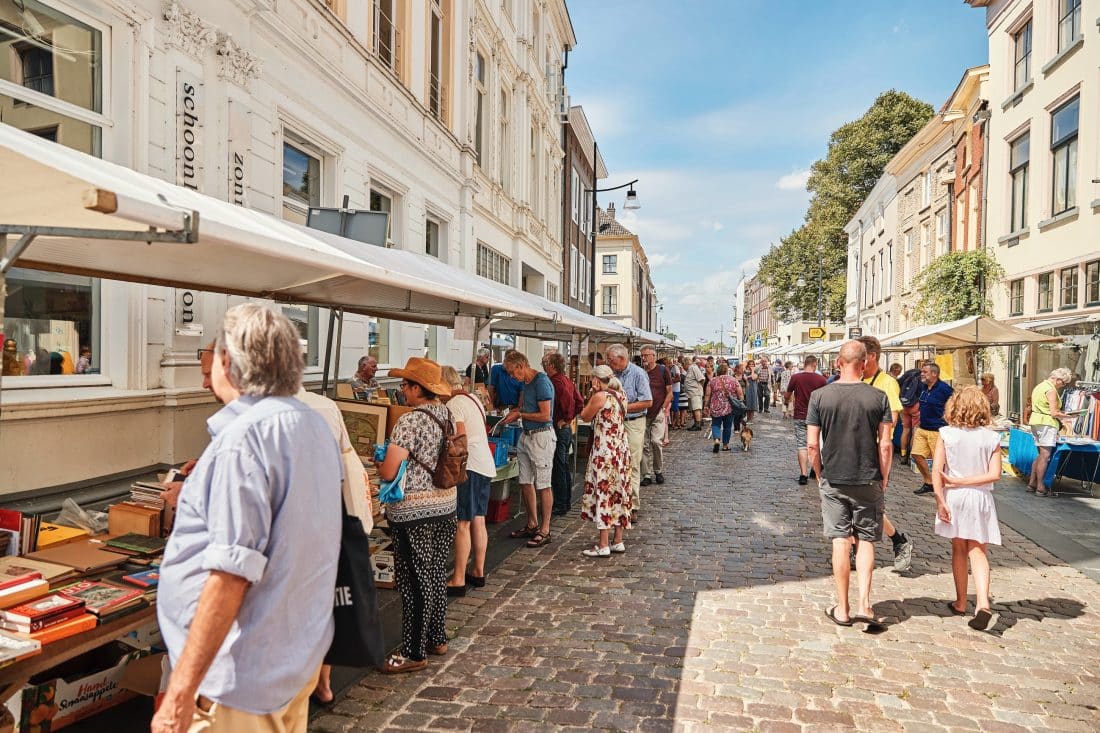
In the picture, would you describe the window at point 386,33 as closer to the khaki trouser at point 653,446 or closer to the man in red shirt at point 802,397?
the khaki trouser at point 653,446

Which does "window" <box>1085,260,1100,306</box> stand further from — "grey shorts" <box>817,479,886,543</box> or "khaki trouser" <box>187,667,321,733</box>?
"khaki trouser" <box>187,667,321,733</box>

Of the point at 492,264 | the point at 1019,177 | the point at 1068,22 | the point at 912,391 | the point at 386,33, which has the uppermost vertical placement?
the point at 1068,22

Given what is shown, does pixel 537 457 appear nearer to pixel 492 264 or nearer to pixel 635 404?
pixel 635 404

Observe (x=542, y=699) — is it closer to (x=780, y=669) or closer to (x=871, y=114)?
(x=780, y=669)

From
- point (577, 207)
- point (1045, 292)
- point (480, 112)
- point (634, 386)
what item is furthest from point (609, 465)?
point (577, 207)

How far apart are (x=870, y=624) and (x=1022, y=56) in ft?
58.5

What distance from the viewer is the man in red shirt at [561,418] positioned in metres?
7.66

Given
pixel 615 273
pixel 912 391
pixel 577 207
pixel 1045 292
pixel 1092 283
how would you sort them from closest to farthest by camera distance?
1. pixel 912 391
2. pixel 1092 283
3. pixel 1045 292
4. pixel 577 207
5. pixel 615 273

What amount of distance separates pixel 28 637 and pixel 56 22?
16.0ft

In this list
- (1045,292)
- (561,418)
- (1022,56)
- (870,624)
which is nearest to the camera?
(870,624)

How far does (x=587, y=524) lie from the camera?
7.69 metres

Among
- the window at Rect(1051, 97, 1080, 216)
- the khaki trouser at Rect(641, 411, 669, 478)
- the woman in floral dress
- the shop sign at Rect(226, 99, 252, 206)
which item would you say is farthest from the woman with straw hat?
the window at Rect(1051, 97, 1080, 216)

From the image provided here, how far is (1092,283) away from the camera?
1340 centimetres

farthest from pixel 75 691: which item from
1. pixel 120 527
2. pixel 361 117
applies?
pixel 361 117
